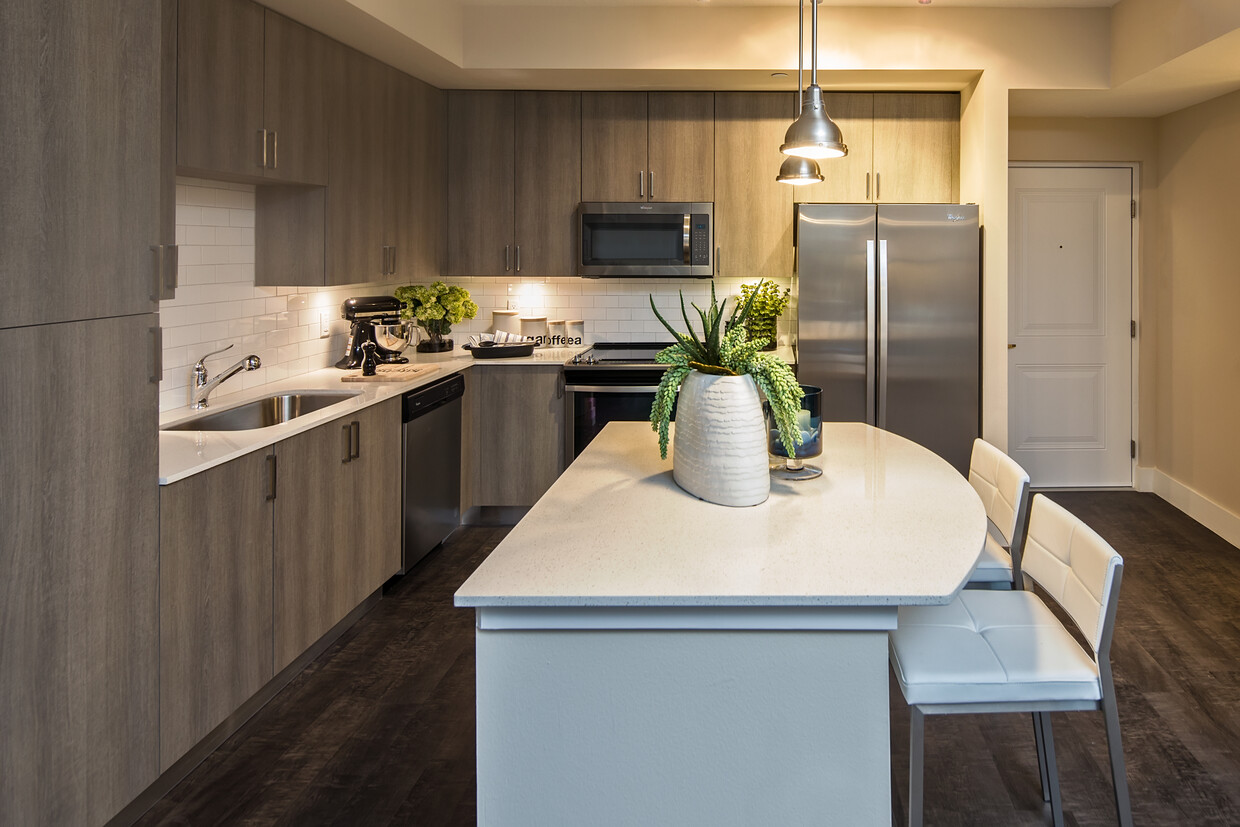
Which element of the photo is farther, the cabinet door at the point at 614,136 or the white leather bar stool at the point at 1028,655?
the cabinet door at the point at 614,136

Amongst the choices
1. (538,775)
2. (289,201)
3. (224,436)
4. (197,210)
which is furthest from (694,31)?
(538,775)

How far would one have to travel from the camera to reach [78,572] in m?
2.07

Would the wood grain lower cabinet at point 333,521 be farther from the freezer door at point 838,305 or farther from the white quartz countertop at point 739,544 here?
the freezer door at point 838,305

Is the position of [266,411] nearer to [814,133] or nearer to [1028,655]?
[814,133]

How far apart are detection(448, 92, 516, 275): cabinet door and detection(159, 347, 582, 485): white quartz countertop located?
Answer: 566 millimetres

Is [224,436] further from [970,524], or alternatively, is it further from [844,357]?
[844,357]

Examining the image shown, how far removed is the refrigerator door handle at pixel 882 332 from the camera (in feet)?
16.2

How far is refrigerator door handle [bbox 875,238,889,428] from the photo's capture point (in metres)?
4.94

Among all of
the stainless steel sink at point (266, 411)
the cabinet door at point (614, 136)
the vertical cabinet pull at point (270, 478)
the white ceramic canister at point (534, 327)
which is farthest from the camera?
the white ceramic canister at point (534, 327)

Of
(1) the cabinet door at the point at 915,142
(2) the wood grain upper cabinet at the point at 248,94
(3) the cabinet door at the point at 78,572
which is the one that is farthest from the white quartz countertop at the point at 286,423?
(1) the cabinet door at the point at 915,142

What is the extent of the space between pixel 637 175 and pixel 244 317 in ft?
7.75

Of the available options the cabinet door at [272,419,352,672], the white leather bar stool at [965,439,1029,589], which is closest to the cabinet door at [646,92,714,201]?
the cabinet door at [272,419,352,672]

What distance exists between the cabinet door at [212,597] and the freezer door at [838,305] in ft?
9.67

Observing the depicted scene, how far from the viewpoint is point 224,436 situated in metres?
2.96
